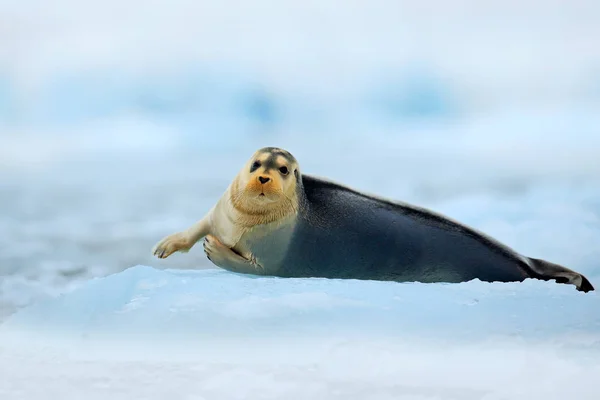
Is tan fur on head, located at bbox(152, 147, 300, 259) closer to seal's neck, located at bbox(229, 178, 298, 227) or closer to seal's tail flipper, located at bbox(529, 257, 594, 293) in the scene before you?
seal's neck, located at bbox(229, 178, 298, 227)

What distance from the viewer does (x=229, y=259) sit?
5.34 meters

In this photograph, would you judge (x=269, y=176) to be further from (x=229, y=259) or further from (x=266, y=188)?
(x=229, y=259)

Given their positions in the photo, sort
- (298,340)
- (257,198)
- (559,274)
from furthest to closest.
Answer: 1. (559,274)
2. (257,198)
3. (298,340)

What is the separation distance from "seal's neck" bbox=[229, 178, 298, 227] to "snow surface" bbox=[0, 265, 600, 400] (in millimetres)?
425

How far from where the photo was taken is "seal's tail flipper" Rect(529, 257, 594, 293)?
5562 mm

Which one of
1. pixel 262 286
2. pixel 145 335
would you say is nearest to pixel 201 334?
pixel 145 335

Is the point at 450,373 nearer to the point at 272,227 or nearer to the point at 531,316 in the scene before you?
the point at 531,316

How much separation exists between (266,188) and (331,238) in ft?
1.81

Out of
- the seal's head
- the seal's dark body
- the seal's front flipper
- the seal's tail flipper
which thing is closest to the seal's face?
the seal's head

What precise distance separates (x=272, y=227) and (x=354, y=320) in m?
1.19

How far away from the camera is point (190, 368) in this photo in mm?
3809

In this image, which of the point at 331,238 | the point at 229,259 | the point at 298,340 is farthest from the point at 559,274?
the point at 298,340

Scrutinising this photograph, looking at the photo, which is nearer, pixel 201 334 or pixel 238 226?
pixel 201 334

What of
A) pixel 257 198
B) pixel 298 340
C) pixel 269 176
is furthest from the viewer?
pixel 257 198
